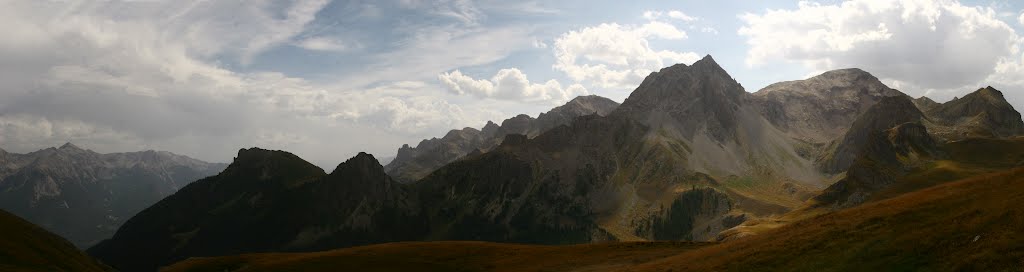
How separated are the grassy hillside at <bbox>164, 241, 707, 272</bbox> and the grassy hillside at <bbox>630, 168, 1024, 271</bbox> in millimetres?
22123

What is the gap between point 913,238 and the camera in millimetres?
37375

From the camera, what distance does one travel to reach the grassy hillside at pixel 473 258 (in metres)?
73.7

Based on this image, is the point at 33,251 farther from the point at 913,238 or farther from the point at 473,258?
the point at 913,238

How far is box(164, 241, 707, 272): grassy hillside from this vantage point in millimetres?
73688

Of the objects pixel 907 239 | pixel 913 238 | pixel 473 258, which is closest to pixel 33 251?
pixel 473 258

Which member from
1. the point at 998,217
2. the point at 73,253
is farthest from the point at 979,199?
the point at 73,253

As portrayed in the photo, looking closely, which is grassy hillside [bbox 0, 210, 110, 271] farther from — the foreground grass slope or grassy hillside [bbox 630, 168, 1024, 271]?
grassy hillside [bbox 630, 168, 1024, 271]

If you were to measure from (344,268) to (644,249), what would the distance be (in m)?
40.9

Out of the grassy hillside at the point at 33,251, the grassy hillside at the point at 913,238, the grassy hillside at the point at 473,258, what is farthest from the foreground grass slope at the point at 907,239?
the grassy hillside at the point at 33,251

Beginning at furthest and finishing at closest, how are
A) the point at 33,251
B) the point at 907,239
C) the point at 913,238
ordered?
the point at 33,251 < the point at 907,239 < the point at 913,238

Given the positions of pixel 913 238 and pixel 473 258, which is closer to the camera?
pixel 913 238

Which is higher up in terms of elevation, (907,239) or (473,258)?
(907,239)

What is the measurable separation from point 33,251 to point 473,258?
56045mm

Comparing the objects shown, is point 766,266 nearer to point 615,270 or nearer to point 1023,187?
point 1023,187
